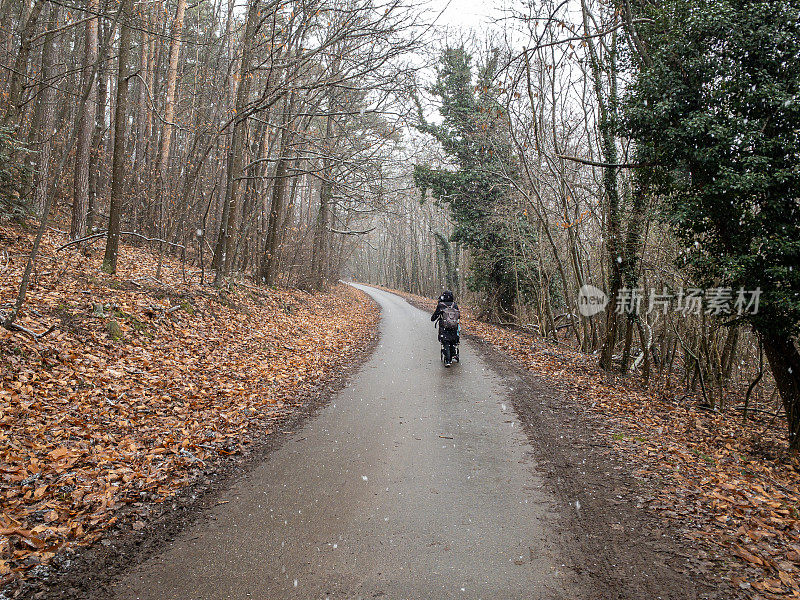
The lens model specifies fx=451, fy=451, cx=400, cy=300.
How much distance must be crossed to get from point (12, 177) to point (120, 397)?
824 cm

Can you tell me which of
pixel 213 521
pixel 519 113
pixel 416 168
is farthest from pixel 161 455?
pixel 416 168

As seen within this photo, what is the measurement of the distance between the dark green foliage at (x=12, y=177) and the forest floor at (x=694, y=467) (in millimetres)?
12137

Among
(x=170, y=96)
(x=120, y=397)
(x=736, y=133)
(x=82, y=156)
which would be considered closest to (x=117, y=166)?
(x=82, y=156)

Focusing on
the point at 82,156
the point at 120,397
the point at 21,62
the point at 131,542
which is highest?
the point at 21,62

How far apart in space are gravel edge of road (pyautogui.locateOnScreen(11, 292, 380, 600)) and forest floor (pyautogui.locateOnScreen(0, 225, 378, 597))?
0.07 feet

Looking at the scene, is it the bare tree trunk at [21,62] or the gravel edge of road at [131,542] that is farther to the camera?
the bare tree trunk at [21,62]

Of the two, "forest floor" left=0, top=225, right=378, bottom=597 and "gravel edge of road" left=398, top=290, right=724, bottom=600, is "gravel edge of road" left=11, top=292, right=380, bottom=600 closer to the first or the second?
"forest floor" left=0, top=225, right=378, bottom=597

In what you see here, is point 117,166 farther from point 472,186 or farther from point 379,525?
point 472,186

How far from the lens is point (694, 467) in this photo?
19.1 ft

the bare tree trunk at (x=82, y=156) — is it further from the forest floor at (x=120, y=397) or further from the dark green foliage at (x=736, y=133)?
the dark green foliage at (x=736, y=133)

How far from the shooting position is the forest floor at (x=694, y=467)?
373 centimetres

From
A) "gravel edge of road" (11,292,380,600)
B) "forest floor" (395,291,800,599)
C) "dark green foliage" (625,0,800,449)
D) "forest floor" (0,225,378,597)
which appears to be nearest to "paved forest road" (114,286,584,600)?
"gravel edge of road" (11,292,380,600)

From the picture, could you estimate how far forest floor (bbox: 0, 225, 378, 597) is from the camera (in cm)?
391

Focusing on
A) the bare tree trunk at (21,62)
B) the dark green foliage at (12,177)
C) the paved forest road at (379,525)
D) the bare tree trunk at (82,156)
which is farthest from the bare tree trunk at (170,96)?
the paved forest road at (379,525)
